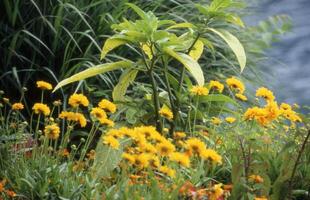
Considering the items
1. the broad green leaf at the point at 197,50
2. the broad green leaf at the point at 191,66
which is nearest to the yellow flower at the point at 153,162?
the broad green leaf at the point at 191,66

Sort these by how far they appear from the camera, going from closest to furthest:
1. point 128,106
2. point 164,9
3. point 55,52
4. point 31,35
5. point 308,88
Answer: point 128,106, point 31,35, point 55,52, point 164,9, point 308,88

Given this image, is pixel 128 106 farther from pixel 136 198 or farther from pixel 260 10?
pixel 260 10

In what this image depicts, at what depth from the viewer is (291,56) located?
669 centimetres

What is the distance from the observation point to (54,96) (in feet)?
11.5

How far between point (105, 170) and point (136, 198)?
0.48m

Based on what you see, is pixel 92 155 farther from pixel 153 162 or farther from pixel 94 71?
pixel 153 162

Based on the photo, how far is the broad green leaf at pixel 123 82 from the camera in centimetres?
267

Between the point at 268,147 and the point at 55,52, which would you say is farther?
the point at 55,52

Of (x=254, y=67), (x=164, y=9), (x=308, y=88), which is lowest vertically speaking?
(x=308, y=88)

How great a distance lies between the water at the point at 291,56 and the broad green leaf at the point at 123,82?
216 cm

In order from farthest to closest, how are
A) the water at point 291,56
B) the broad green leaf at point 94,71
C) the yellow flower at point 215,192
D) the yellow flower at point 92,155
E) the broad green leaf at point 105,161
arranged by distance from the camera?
the water at point 291,56, the broad green leaf at point 94,71, the yellow flower at point 92,155, the broad green leaf at point 105,161, the yellow flower at point 215,192

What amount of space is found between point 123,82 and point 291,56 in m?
4.29

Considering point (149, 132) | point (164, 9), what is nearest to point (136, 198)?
point (149, 132)

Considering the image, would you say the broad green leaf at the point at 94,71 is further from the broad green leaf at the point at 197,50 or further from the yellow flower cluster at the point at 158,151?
the yellow flower cluster at the point at 158,151
